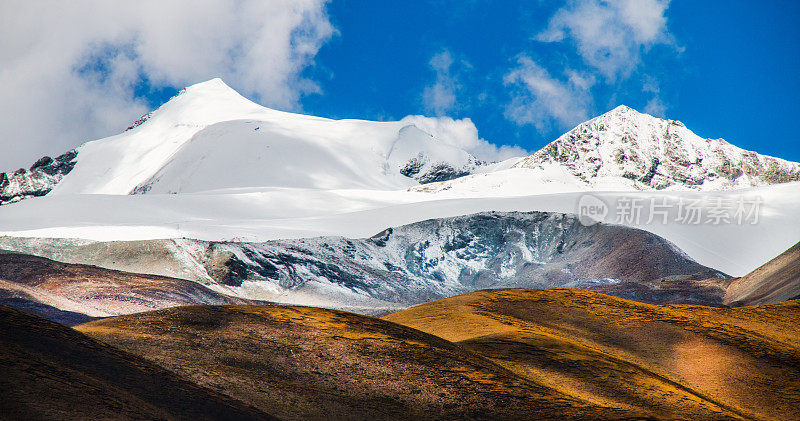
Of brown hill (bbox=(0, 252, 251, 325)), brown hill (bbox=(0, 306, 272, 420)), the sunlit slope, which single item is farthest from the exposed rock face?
brown hill (bbox=(0, 306, 272, 420))

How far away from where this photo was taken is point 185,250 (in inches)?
3221

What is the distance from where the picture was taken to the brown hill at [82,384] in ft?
43.5

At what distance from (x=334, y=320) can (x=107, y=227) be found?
226ft

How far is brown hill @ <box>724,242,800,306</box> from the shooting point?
57.8m

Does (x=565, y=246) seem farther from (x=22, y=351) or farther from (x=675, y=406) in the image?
(x=22, y=351)

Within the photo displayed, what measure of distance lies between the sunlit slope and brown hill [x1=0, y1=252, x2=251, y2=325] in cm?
2277

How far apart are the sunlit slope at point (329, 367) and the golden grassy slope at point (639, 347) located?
114 inches

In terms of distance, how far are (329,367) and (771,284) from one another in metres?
54.6

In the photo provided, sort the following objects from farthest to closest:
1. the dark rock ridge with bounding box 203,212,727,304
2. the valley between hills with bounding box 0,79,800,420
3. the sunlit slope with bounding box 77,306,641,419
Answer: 1. the dark rock ridge with bounding box 203,212,727,304
2. the sunlit slope with bounding box 77,306,641,419
3. the valley between hills with bounding box 0,79,800,420

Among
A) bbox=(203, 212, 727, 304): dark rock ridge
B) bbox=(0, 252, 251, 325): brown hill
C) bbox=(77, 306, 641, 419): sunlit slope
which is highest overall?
bbox=(203, 212, 727, 304): dark rock ridge

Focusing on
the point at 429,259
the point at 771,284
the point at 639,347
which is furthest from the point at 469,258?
the point at 639,347

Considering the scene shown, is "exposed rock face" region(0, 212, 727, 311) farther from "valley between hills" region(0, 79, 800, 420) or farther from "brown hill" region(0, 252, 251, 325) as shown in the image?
"brown hill" region(0, 252, 251, 325)

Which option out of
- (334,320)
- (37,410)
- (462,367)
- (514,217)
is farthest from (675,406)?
(514,217)

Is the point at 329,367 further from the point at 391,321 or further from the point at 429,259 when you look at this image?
the point at 429,259
